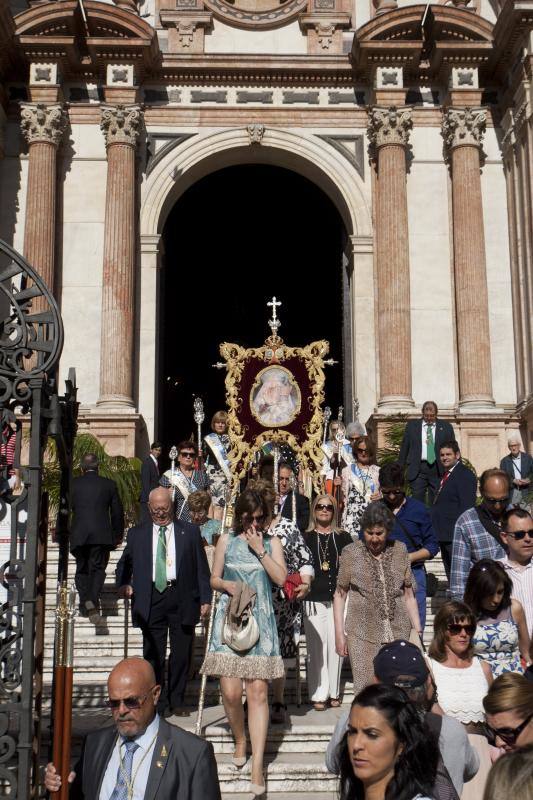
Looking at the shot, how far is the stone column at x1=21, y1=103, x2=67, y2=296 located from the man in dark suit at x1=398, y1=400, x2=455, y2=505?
7.95 meters

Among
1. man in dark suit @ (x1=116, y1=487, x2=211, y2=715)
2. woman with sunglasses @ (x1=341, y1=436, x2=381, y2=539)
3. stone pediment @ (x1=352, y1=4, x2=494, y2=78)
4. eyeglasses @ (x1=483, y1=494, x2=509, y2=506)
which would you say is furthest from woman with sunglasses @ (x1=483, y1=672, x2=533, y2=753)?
stone pediment @ (x1=352, y1=4, x2=494, y2=78)

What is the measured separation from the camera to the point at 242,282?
30359 mm

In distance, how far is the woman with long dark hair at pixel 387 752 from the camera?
11.8ft

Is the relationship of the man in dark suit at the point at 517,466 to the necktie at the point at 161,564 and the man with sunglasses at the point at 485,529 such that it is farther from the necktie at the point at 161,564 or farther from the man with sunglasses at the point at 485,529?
the necktie at the point at 161,564

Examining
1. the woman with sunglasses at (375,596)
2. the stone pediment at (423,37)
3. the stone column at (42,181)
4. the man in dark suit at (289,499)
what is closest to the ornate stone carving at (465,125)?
the stone pediment at (423,37)

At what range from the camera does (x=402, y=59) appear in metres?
19.3

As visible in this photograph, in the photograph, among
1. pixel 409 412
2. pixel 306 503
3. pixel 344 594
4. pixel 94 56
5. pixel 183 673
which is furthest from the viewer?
pixel 94 56

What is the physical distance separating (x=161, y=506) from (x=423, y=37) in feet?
45.5

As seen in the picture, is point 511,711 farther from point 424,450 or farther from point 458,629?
point 424,450

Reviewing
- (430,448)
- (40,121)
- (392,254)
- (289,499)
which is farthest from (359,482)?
(40,121)

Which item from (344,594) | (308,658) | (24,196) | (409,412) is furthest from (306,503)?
(24,196)

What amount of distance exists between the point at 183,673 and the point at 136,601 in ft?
2.33

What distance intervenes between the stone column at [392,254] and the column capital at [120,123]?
4504mm

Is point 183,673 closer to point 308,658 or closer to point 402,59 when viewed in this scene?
point 308,658
